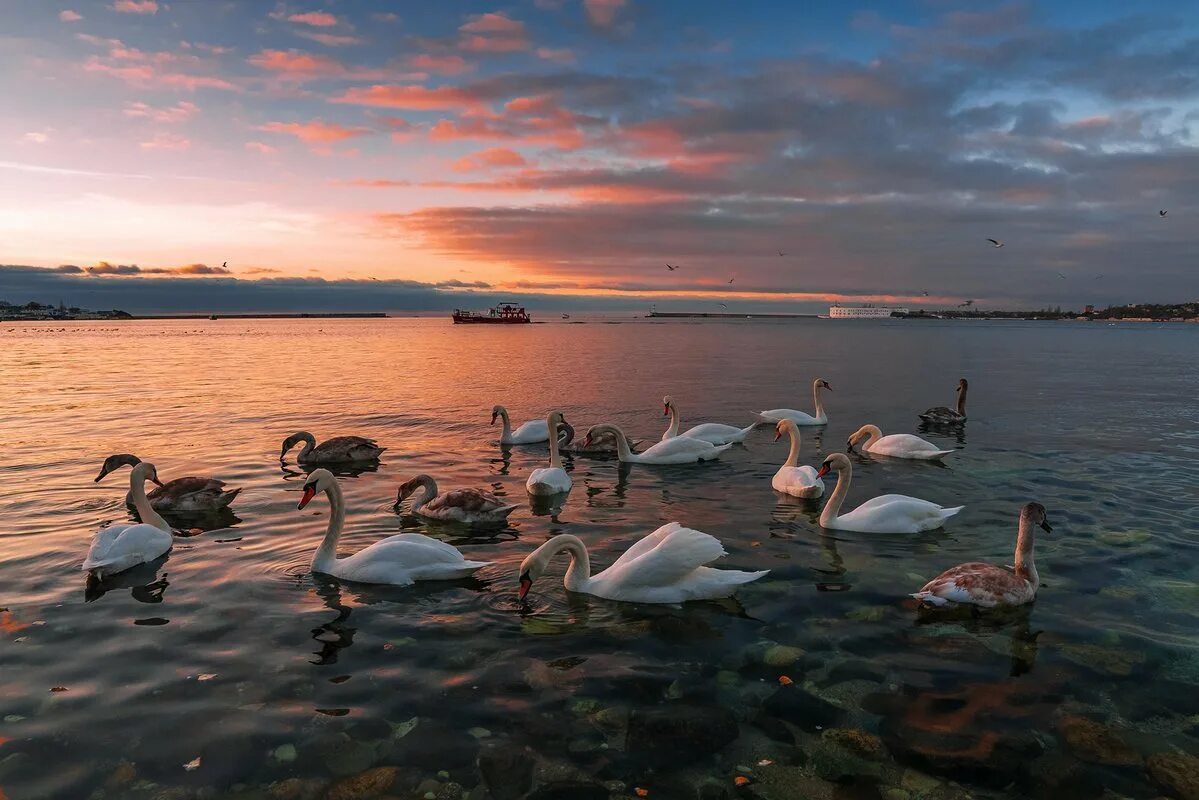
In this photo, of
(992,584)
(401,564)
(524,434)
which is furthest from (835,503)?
(524,434)

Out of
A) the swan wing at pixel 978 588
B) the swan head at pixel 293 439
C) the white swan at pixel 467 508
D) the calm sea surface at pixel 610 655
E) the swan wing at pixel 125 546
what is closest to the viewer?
the calm sea surface at pixel 610 655

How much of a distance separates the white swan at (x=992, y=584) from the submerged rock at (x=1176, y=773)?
2451 millimetres

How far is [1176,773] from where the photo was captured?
18.4 ft

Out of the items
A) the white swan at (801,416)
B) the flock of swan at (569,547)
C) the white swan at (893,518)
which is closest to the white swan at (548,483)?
the flock of swan at (569,547)

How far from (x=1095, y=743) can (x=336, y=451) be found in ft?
49.9

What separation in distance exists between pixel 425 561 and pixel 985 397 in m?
29.1

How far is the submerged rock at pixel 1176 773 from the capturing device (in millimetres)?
5422

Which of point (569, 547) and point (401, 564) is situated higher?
point (569, 547)

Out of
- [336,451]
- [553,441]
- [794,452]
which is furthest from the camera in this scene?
[336,451]

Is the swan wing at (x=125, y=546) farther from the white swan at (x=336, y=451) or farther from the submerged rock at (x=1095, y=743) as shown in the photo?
the submerged rock at (x=1095, y=743)

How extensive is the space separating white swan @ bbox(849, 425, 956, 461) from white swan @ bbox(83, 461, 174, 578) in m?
15.1

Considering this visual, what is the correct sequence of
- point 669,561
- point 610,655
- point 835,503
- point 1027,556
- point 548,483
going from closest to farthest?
point 610,655
point 669,561
point 1027,556
point 835,503
point 548,483

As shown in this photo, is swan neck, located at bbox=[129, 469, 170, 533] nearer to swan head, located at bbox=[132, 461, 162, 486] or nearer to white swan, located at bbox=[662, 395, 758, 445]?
swan head, located at bbox=[132, 461, 162, 486]

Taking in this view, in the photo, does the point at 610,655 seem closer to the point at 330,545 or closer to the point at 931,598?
the point at 931,598
